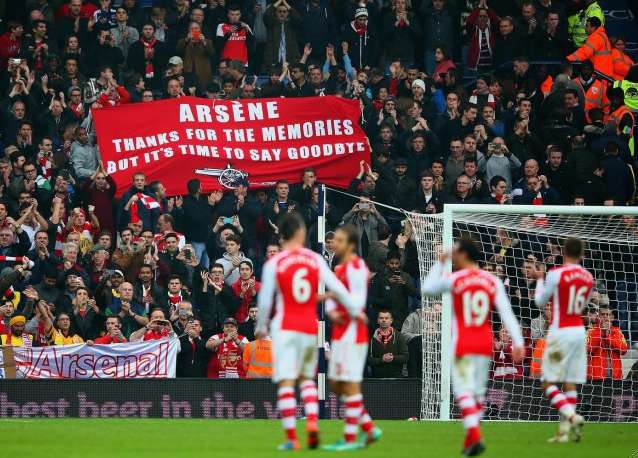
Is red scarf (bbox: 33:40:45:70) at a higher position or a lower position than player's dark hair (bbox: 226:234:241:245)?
higher

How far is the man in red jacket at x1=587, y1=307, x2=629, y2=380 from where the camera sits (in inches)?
708

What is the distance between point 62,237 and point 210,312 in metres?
3.07

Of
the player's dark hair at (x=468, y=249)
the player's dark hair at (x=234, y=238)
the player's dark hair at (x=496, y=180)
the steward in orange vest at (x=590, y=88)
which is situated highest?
the steward in orange vest at (x=590, y=88)

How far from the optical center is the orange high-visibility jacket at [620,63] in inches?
982

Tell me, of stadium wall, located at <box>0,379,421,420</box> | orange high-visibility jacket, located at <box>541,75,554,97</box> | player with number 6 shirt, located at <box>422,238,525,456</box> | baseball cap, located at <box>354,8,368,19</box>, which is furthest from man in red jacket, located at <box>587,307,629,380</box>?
baseball cap, located at <box>354,8,368,19</box>

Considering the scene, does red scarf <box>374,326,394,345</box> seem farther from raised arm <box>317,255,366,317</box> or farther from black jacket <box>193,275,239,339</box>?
raised arm <box>317,255,366,317</box>

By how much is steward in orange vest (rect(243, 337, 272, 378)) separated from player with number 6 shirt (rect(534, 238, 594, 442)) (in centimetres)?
554

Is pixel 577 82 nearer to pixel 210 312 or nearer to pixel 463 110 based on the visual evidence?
pixel 463 110

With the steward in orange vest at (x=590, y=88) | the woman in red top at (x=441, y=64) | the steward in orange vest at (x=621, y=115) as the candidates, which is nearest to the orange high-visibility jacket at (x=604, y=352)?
the steward in orange vest at (x=621, y=115)

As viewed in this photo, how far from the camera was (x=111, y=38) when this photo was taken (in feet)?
78.5

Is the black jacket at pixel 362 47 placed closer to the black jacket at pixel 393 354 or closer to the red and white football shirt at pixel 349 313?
the black jacket at pixel 393 354

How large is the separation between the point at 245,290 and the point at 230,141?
401cm

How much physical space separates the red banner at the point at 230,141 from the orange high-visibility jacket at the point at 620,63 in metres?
5.31

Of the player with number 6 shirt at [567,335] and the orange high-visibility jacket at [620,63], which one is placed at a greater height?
the orange high-visibility jacket at [620,63]
